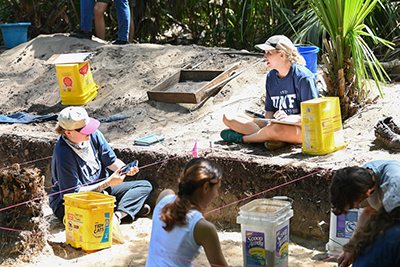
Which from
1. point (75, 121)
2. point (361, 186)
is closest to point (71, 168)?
point (75, 121)

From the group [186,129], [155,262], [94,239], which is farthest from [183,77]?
[155,262]

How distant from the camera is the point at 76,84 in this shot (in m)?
6.35

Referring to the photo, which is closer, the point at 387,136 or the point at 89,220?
the point at 89,220

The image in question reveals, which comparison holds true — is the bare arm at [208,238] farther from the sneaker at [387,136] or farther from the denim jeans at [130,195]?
the sneaker at [387,136]

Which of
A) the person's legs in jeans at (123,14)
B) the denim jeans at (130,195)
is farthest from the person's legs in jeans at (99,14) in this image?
the denim jeans at (130,195)

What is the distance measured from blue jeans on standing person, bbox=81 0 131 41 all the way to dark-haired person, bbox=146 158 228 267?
233 inches

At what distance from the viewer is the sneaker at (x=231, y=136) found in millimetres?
4488

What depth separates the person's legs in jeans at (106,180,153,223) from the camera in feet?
13.0

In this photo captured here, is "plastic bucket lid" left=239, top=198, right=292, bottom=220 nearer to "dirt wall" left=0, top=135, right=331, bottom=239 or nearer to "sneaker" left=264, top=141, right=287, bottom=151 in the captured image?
"dirt wall" left=0, top=135, right=331, bottom=239

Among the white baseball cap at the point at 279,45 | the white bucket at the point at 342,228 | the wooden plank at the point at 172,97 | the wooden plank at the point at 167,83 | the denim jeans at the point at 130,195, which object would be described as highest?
the white baseball cap at the point at 279,45

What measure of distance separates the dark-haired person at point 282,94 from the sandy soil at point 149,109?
14 cm

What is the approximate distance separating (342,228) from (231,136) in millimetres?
1730

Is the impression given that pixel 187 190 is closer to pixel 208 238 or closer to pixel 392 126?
pixel 208 238

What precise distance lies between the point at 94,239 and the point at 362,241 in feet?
6.54
